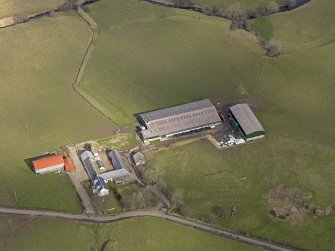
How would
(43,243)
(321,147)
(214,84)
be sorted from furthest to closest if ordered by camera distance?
(214,84), (321,147), (43,243)

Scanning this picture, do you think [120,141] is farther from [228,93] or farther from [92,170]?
[228,93]

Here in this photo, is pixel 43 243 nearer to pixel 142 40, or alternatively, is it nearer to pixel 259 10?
pixel 142 40

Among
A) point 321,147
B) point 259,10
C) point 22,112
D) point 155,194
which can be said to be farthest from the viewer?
point 259,10

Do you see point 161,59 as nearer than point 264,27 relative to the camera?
Yes

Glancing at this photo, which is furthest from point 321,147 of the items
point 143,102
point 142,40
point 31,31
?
point 31,31

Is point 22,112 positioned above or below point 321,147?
above

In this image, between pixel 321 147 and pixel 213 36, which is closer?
pixel 321 147

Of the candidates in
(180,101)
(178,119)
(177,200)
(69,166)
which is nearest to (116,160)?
(69,166)

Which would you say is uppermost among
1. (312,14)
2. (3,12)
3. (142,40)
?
(3,12)
